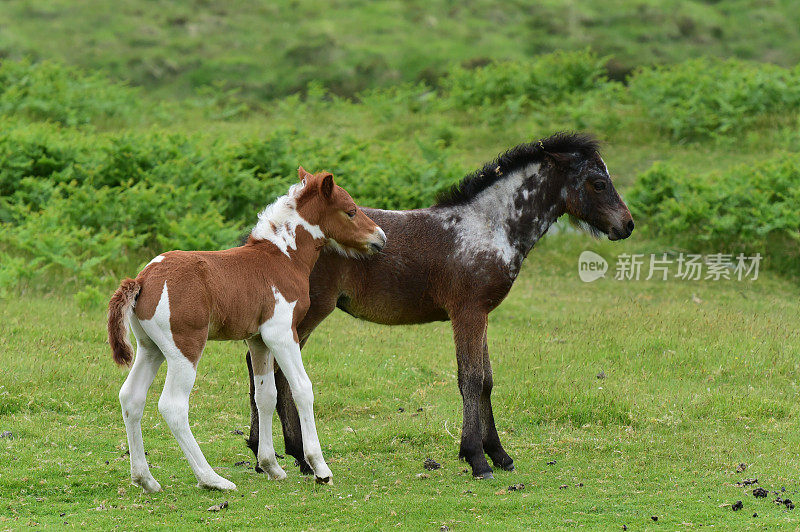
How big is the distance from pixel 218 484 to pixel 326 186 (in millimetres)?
2498

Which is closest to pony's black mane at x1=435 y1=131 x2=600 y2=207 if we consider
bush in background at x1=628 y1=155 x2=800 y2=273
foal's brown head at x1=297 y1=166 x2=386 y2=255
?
foal's brown head at x1=297 y1=166 x2=386 y2=255

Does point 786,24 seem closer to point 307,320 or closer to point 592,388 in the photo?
point 592,388

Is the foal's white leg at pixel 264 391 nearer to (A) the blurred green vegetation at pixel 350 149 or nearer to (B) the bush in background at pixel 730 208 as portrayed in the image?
(A) the blurred green vegetation at pixel 350 149

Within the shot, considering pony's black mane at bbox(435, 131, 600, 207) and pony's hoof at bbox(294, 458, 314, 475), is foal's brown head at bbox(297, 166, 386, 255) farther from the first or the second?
pony's hoof at bbox(294, 458, 314, 475)

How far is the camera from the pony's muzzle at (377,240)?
7621 mm

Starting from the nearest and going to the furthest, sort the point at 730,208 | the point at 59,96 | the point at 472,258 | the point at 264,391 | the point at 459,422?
1. the point at 264,391
2. the point at 472,258
3. the point at 459,422
4. the point at 730,208
5. the point at 59,96

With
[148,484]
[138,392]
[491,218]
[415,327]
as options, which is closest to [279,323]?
[138,392]

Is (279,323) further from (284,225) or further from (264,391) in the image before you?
(284,225)

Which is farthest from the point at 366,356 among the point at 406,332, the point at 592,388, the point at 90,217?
the point at 90,217

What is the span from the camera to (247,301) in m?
7.05

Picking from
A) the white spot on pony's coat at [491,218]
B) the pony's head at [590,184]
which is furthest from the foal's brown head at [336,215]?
the pony's head at [590,184]

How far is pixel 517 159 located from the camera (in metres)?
8.43

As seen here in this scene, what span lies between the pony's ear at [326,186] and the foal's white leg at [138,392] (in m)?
1.80

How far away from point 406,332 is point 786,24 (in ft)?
83.4
